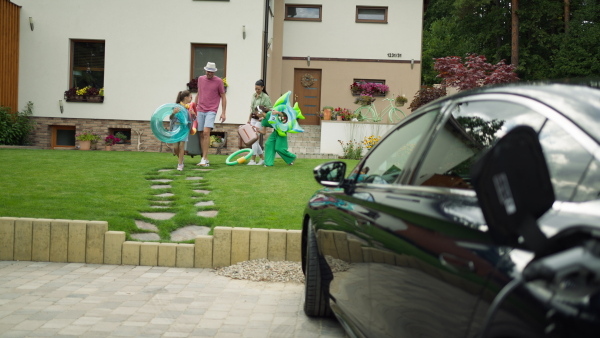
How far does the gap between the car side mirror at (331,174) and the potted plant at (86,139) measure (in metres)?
17.7

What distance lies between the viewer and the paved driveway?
4156 millimetres

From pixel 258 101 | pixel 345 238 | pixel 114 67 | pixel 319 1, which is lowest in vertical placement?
pixel 345 238

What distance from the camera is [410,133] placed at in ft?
9.93

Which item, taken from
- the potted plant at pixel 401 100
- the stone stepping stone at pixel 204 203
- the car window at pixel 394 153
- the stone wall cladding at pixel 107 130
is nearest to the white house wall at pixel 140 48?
the stone wall cladding at pixel 107 130

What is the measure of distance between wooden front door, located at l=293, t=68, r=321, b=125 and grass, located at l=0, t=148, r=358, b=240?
13.7 metres

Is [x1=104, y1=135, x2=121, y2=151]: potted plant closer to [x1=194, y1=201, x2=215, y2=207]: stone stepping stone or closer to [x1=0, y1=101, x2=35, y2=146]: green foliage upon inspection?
[x1=0, y1=101, x2=35, y2=146]: green foliage

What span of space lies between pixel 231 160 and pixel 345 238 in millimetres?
11079

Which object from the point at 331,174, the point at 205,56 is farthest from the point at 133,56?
the point at 331,174

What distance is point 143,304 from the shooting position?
15.6 ft

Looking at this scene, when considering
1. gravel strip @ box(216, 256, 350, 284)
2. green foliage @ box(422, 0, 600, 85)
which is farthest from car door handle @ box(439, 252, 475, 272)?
green foliage @ box(422, 0, 600, 85)

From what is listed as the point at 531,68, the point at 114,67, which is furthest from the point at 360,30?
the point at 531,68

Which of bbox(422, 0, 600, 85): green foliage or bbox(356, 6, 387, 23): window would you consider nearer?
bbox(356, 6, 387, 23): window

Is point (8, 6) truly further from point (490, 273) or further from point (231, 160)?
point (490, 273)

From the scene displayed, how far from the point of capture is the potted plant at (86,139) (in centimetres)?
2009
